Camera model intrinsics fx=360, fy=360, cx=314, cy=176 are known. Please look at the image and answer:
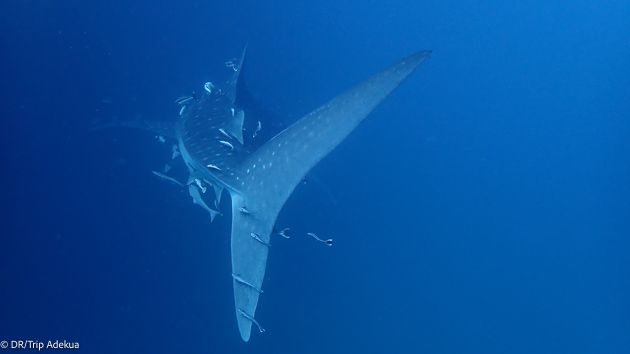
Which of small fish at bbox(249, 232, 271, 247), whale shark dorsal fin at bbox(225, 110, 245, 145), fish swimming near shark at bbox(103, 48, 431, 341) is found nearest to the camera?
fish swimming near shark at bbox(103, 48, 431, 341)

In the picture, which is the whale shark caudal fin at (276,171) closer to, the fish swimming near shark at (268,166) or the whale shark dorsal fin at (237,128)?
the fish swimming near shark at (268,166)

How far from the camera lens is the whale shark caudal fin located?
284 cm

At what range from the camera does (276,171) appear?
3285 millimetres

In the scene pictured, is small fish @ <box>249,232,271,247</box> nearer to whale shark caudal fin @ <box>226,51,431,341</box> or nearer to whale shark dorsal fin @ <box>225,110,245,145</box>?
whale shark caudal fin @ <box>226,51,431,341</box>

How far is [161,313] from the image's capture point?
8062 mm

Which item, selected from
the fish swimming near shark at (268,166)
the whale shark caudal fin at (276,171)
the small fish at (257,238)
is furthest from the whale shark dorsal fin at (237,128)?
the small fish at (257,238)

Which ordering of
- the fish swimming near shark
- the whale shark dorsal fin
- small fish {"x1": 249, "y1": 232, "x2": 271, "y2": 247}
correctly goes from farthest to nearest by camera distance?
the whale shark dorsal fin → small fish {"x1": 249, "y1": 232, "x2": 271, "y2": 247} → the fish swimming near shark

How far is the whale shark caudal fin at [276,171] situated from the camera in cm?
284

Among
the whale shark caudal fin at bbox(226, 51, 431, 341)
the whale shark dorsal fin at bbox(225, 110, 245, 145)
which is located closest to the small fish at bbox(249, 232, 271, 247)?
the whale shark caudal fin at bbox(226, 51, 431, 341)

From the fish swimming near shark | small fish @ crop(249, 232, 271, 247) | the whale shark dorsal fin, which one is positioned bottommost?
small fish @ crop(249, 232, 271, 247)

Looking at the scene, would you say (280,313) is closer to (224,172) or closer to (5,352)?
(5,352)

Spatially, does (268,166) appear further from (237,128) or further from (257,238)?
(237,128)

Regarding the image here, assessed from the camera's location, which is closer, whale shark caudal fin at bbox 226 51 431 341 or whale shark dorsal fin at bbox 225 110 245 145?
whale shark caudal fin at bbox 226 51 431 341

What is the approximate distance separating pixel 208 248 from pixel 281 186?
595 centimetres
